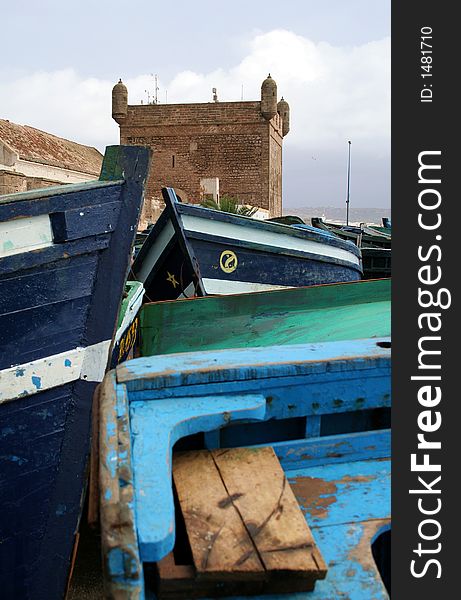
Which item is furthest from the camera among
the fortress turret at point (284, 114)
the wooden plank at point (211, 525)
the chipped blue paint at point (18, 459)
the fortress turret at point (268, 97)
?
the fortress turret at point (284, 114)

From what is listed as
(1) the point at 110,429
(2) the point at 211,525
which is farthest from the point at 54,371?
(2) the point at 211,525

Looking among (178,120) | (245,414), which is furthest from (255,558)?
(178,120)

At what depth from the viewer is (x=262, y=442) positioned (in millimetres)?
2064

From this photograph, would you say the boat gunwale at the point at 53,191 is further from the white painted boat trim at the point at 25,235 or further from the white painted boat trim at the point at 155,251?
the white painted boat trim at the point at 155,251

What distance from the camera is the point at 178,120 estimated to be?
81.4ft

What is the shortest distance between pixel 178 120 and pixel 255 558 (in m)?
25.1

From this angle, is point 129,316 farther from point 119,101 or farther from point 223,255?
point 119,101

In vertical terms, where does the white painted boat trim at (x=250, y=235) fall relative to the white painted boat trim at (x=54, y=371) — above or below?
above

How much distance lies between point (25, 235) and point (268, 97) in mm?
23447

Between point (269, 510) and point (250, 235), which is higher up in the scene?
point (250, 235)

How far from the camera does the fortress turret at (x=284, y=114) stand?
29.5 metres

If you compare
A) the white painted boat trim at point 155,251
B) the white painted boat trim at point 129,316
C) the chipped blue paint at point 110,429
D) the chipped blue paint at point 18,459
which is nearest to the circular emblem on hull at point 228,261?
the white painted boat trim at point 155,251

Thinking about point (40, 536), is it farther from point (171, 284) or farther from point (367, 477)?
point (171, 284)

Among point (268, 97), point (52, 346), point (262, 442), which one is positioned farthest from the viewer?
point (268, 97)
